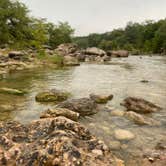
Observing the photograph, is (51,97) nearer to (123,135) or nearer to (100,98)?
(100,98)

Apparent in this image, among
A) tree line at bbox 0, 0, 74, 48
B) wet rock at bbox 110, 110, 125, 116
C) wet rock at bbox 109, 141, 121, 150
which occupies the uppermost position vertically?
tree line at bbox 0, 0, 74, 48

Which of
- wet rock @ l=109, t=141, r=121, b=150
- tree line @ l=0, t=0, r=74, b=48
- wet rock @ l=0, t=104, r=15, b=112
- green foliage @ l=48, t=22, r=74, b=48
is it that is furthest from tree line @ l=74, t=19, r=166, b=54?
wet rock @ l=109, t=141, r=121, b=150

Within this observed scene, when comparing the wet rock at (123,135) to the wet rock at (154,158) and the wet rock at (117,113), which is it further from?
the wet rock at (117,113)

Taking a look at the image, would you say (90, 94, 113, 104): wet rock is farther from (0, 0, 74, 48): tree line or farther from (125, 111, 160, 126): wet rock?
(0, 0, 74, 48): tree line

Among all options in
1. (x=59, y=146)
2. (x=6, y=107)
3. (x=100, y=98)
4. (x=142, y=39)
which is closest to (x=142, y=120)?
(x=100, y=98)

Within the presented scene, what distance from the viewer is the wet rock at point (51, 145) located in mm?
3482

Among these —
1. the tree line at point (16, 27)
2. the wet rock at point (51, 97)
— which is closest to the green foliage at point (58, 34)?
the tree line at point (16, 27)

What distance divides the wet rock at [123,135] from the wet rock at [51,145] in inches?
42.9

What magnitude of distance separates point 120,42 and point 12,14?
7289cm

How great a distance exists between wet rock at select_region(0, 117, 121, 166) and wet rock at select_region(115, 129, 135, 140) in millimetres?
1090

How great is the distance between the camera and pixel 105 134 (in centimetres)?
523

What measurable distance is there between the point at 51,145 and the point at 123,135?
1986 millimetres

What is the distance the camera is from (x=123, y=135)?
16.8 feet

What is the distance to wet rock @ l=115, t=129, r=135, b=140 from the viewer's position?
503 cm
